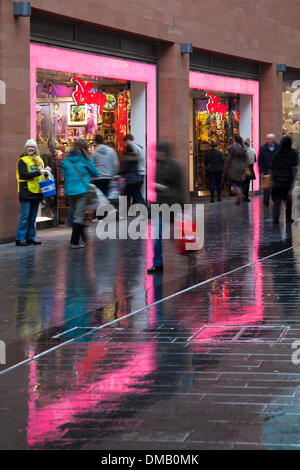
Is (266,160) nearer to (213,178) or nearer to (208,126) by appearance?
(213,178)

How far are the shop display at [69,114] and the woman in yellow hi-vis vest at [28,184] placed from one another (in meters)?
2.30

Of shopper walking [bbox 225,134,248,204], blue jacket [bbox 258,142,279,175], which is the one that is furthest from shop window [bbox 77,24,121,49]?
blue jacket [bbox 258,142,279,175]

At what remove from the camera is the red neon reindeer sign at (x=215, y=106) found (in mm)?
25703

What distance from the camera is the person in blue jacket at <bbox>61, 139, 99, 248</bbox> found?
46.1ft

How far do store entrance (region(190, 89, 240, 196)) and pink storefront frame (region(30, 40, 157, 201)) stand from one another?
4.24m

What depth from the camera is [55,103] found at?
18.0m

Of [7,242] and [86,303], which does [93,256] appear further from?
[86,303]

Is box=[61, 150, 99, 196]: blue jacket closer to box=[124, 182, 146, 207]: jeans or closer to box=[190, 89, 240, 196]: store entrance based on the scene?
box=[124, 182, 146, 207]: jeans

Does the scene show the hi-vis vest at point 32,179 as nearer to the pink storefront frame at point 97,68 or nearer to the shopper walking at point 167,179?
the pink storefront frame at point 97,68

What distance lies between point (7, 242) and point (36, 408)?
10317 mm

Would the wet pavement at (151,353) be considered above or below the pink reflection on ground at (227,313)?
below

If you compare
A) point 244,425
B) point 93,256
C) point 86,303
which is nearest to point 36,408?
point 244,425

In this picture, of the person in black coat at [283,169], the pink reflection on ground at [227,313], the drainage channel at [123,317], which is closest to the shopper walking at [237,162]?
the person in black coat at [283,169]
